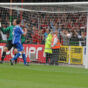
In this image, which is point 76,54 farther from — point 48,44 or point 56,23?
point 56,23

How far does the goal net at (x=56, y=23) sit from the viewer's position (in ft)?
49.1

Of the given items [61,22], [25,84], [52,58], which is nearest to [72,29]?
[61,22]

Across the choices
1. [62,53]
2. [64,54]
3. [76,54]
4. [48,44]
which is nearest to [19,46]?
[48,44]

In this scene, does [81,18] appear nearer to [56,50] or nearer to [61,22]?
[61,22]

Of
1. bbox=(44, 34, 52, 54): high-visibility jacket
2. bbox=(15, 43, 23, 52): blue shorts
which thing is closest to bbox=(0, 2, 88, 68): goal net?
bbox=(44, 34, 52, 54): high-visibility jacket

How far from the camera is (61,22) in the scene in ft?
51.3

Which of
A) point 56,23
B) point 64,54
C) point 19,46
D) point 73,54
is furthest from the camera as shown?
point 73,54

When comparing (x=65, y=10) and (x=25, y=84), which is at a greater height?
(x=65, y=10)

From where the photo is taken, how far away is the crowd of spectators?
1534 centimetres

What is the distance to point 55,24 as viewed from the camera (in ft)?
51.5

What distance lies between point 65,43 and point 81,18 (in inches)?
77.8

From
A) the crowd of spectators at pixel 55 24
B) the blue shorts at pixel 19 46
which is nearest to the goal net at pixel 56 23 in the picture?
the crowd of spectators at pixel 55 24

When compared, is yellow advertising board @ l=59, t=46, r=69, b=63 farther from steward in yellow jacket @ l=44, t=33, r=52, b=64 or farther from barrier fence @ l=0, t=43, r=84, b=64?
steward in yellow jacket @ l=44, t=33, r=52, b=64

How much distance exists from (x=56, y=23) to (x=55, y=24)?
8 cm
